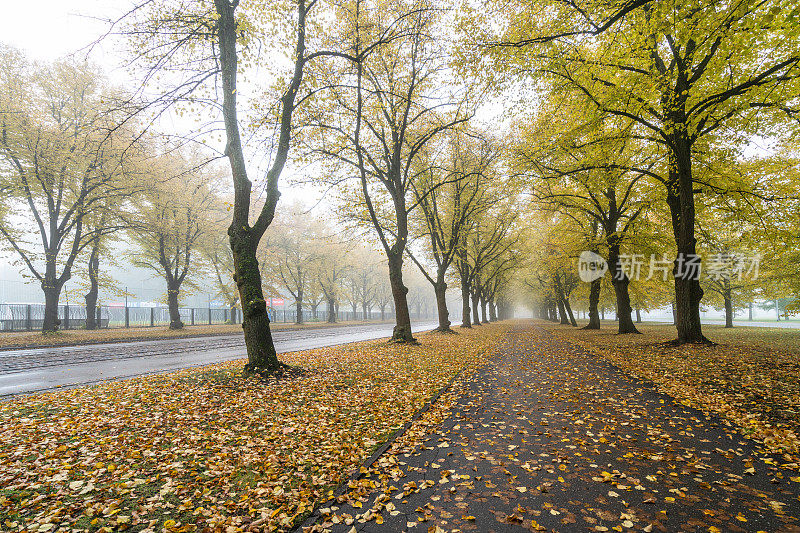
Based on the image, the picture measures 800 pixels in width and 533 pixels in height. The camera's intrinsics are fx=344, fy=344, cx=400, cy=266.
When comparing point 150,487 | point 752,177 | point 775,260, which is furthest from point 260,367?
point 775,260

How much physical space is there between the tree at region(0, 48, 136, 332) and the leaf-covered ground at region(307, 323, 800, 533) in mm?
20662

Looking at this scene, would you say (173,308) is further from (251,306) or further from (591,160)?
(591,160)

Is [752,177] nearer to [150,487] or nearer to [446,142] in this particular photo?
[446,142]

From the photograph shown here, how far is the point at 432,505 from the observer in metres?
3.37

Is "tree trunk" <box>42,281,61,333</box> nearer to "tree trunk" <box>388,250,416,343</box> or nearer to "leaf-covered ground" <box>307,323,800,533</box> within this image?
"tree trunk" <box>388,250,416,343</box>

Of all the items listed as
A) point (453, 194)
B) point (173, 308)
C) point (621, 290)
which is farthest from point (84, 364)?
point (621, 290)

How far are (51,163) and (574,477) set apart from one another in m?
26.8

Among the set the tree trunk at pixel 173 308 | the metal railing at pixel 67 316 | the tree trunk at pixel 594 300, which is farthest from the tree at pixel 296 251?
the tree trunk at pixel 594 300

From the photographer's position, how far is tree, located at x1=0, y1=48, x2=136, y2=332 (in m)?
18.2

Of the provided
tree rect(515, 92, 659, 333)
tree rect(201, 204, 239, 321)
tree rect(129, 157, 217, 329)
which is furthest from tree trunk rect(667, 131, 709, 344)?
tree rect(201, 204, 239, 321)

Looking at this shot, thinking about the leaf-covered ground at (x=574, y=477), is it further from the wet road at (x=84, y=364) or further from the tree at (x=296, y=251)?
the tree at (x=296, y=251)

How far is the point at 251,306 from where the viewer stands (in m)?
8.48

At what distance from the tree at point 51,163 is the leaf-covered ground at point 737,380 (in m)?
23.6

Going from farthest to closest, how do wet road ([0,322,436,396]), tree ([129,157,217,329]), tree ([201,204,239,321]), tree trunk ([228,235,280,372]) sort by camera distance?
tree ([201,204,239,321])
tree ([129,157,217,329])
wet road ([0,322,436,396])
tree trunk ([228,235,280,372])
